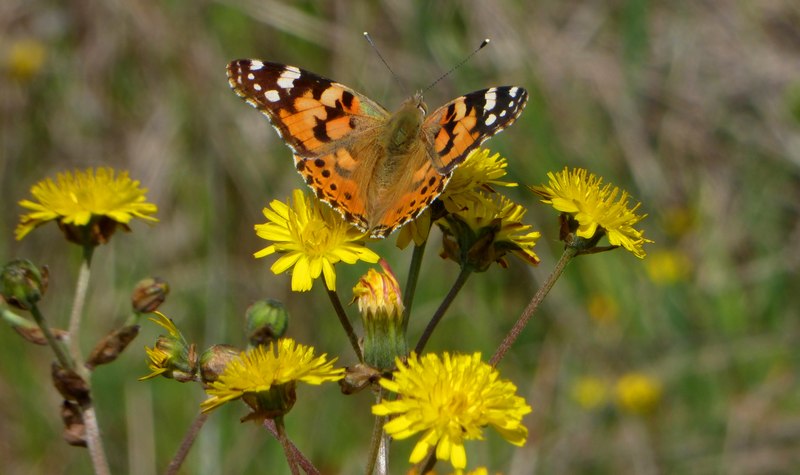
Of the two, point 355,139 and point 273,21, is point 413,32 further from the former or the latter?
point 355,139

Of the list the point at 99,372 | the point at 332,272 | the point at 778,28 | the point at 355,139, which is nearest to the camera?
the point at 332,272

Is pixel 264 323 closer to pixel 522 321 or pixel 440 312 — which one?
pixel 440 312

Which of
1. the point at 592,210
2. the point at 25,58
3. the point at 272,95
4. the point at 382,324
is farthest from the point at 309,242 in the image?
the point at 25,58

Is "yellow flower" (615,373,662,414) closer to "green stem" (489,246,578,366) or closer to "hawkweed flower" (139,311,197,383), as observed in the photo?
"green stem" (489,246,578,366)

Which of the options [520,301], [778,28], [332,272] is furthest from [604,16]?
[332,272]

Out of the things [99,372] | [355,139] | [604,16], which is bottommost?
[355,139]

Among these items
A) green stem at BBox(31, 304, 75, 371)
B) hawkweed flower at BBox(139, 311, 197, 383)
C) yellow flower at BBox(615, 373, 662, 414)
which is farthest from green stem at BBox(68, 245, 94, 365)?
yellow flower at BBox(615, 373, 662, 414)
